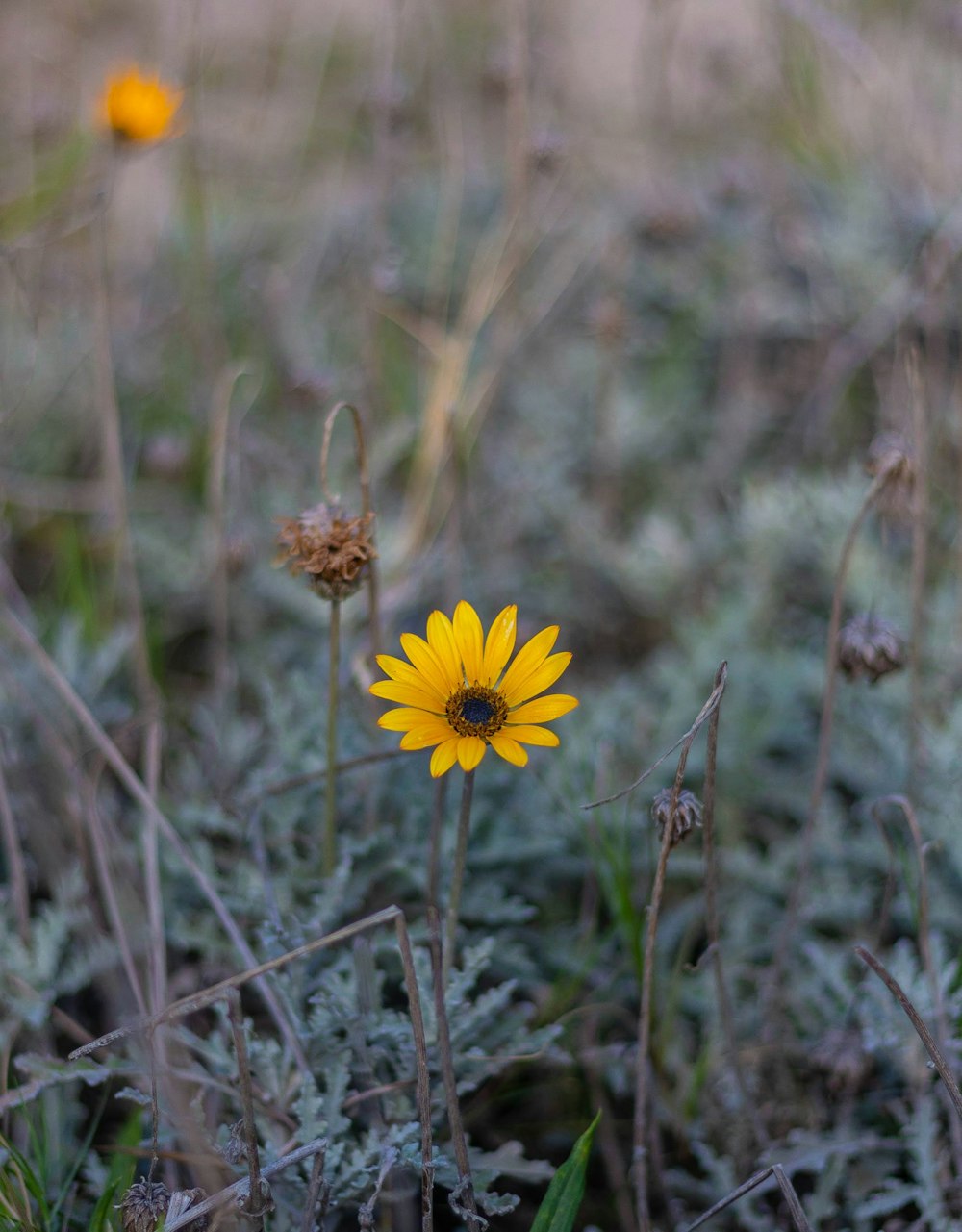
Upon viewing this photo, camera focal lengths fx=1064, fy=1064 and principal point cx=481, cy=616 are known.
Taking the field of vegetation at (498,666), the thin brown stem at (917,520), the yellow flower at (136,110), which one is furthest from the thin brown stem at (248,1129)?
the yellow flower at (136,110)

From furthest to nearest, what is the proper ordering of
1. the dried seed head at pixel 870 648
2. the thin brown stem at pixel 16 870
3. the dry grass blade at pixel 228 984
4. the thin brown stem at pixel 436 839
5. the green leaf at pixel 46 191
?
1. the green leaf at pixel 46 191
2. the thin brown stem at pixel 16 870
3. the dried seed head at pixel 870 648
4. the thin brown stem at pixel 436 839
5. the dry grass blade at pixel 228 984

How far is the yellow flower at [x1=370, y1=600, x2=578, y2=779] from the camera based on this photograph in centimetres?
109

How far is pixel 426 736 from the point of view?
1098 millimetres

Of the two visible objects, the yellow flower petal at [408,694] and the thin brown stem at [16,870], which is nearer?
the yellow flower petal at [408,694]

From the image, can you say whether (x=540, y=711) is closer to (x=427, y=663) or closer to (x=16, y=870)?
(x=427, y=663)

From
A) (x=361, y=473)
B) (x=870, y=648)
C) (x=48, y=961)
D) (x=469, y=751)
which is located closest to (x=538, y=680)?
(x=469, y=751)

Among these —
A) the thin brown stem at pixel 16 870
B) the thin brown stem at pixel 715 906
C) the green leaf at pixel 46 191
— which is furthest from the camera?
the green leaf at pixel 46 191

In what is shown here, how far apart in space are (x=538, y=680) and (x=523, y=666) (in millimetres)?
25

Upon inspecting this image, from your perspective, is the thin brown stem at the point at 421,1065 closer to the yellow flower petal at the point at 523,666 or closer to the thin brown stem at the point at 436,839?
the thin brown stem at the point at 436,839

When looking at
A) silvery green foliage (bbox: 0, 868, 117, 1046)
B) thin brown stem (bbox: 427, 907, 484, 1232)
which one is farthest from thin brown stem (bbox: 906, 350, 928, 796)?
silvery green foliage (bbox: 0, 868, 117, 1046)

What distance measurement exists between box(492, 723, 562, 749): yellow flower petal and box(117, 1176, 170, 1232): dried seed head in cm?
58

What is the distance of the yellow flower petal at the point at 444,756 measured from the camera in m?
1.05

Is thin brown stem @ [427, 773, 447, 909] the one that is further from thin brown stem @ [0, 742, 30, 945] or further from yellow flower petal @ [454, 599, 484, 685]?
thin brown stem @ [0, 742, 30, 945]

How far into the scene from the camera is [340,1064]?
127 centimetres
